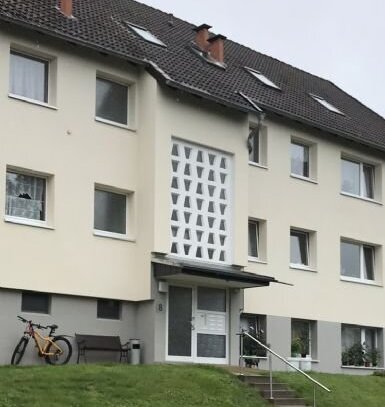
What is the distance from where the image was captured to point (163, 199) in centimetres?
2214

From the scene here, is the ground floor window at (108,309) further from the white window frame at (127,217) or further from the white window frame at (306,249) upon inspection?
the white window frame at (306,249)

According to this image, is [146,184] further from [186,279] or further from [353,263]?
[353,263]

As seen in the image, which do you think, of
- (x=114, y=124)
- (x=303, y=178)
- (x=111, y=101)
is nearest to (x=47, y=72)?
(x=111, y=101)

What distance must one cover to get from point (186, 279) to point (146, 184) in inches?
100.0

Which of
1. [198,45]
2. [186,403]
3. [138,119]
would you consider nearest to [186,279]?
[138,119]

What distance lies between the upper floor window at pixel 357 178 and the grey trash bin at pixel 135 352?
404 inches

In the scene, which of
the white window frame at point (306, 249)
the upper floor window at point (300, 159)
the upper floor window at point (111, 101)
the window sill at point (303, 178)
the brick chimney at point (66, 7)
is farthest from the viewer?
the upper floor window at point (300, 159)

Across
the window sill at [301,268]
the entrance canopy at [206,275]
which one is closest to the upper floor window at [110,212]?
the entrance canopy at [206,275]

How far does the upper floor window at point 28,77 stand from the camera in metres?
21.0

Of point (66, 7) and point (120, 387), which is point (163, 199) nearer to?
point (66, 7)

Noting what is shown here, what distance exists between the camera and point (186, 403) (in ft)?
55.5

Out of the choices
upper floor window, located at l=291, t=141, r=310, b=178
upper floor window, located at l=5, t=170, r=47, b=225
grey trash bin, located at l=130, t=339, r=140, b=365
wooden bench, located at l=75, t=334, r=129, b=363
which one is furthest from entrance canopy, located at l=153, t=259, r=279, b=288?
upper floor window, located at l=291, t=141, r=310, b=178

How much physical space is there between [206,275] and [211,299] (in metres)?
Result: 1.90

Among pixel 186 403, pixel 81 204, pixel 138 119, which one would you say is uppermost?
pixel 138 119
